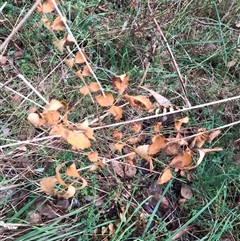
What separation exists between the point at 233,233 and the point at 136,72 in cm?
72

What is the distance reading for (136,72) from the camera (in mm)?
1798

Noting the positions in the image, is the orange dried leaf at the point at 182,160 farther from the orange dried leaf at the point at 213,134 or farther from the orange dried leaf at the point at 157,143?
the orange dried leaf at the point at 213,134

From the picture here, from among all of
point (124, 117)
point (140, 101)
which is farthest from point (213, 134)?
point (124, 117)

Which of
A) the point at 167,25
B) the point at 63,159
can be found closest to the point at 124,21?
the point at 167,25

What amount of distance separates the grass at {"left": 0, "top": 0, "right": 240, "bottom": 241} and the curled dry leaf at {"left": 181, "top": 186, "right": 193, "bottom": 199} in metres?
0.02

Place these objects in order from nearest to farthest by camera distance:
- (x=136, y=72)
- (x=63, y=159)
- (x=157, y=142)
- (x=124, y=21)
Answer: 1. (x=157, y=142)
2. (x=63, y=159)
3. (x=136, y=72)
4. (x=124, y=21)

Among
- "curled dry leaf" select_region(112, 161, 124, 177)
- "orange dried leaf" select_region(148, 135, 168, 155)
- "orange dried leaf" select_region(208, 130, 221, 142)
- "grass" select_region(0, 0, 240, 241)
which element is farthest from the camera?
"curled dry leaf" select_region(112, 161, 124, 177)

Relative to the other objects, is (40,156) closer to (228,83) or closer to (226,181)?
(226,181)

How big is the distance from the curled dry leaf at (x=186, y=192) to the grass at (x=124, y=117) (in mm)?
21

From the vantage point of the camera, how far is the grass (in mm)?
1462

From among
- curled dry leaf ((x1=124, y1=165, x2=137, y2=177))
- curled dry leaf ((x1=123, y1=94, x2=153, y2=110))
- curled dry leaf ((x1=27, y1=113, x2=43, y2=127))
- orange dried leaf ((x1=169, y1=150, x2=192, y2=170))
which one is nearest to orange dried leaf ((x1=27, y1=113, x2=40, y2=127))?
curled dry leaf ((x1=27, y1=113, x2=43, y2=127))

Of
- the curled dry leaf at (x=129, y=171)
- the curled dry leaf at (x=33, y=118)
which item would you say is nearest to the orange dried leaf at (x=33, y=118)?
the curled dry leaf at (x=33, y=118)

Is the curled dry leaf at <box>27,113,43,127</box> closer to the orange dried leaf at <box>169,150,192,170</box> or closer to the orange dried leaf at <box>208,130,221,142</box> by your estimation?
the orange dried leaf at <box>169,150,192,170</box>

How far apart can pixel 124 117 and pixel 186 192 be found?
0.37 metres
